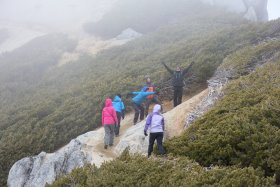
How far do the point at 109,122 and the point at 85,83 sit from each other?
408 inches

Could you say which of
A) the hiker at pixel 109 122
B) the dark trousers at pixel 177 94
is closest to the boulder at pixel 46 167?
the hiker at pixel 109 122

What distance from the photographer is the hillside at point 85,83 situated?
57.7 feet

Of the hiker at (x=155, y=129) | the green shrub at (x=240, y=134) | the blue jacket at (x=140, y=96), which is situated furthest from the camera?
the blue jacket at (x=140, y=96)

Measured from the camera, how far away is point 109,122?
48.1ft

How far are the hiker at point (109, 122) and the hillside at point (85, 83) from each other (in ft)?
11.4

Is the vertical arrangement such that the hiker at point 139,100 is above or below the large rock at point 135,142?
above

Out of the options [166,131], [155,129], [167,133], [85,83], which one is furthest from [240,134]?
[85,83]

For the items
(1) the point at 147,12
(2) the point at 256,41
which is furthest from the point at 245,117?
(1) the point at 147,12

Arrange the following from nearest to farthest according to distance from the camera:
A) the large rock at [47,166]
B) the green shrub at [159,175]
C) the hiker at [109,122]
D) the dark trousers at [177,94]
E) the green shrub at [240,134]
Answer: the green shrub at [159,175] → the green shrub at [240,134] → the large rock at [47,166] → the hiker at [109,122] → the dark trousers at [177,94]

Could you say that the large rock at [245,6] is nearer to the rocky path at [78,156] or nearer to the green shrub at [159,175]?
the rocky path at [78,156]

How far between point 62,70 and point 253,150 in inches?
974

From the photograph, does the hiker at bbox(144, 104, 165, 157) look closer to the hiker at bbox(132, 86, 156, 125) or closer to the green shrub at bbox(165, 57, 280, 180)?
the green shrub at bbox(165, 57, 280, 180)

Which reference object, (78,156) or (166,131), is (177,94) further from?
(78,156)

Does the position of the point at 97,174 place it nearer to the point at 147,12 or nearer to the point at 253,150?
the point at 253,150
